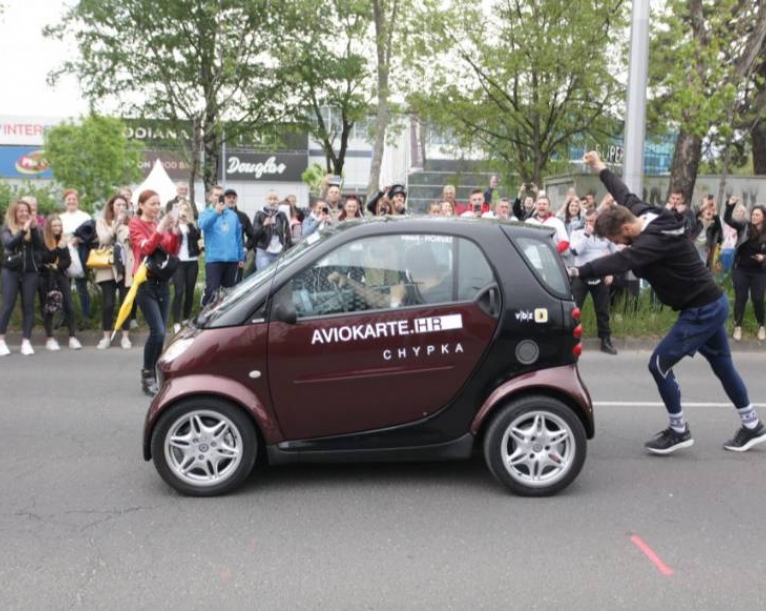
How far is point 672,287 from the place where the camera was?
17.9 ft

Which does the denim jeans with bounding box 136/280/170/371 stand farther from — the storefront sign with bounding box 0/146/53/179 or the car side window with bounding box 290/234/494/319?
the storefront sign with bounding box 0/146/53/179

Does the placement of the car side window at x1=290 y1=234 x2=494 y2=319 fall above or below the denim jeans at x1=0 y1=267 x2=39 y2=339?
above

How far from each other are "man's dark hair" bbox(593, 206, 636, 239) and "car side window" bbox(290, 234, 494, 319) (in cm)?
93

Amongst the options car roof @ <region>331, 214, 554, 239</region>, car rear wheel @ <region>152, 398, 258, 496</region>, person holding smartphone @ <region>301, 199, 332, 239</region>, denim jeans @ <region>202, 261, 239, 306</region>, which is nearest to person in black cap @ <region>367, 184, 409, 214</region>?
person holding smartphone @ <region>301, 199, 332, 239</region>

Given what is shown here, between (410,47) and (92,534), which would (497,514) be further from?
(410,47)

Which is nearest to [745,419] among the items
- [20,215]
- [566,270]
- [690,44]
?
[566,270]

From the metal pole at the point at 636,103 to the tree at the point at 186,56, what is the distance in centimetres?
1240

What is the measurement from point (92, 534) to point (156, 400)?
843 millimetres

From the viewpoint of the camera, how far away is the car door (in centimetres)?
468

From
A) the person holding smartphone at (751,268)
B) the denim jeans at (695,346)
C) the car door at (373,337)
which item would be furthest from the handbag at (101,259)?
the person holding smartphone at (751,268)

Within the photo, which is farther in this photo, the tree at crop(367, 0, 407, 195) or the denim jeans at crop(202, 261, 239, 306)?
the tree at crop(367, 0, 407, 195)

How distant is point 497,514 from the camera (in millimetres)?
4559

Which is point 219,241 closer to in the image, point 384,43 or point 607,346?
point 607,346

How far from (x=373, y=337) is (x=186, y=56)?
69.5ft
